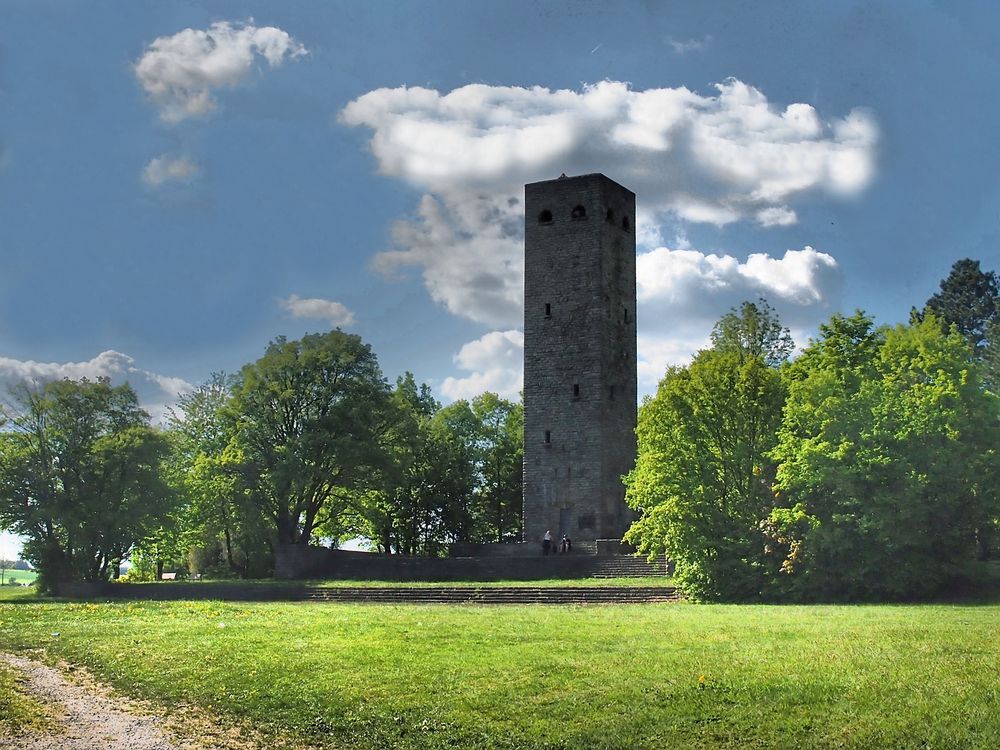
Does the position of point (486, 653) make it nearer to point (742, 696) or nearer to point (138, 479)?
point (742, 696)

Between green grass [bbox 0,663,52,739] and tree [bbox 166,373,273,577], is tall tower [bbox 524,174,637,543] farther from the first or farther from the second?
green grass [bbox 0,663,52,739]

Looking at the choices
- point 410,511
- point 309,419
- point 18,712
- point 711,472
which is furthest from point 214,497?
point 18,712

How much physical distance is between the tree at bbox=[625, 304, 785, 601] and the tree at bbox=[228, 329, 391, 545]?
19195mm

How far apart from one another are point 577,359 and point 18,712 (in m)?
43.7

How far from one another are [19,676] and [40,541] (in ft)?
94.7

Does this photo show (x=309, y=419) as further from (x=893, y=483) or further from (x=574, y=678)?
(x=574, y=678)

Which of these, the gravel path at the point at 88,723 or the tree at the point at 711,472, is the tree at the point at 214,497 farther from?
the gravel path at the point at 88,723

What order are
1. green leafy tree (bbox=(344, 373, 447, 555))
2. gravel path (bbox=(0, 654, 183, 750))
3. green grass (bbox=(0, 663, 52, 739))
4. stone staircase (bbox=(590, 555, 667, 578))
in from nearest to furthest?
gravel path (bbox=(0, 654, 183, 750)) → green grass (bbox=(0, 663, 52, 739)) → stone staircase (bbox=(590, 555, 667, 578)) → green leafy tree (bbox=(344, 373, 447, 555))

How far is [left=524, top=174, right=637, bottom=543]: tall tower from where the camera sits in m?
54.0

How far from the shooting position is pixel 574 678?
13.7m

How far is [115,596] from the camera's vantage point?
38.0 metres

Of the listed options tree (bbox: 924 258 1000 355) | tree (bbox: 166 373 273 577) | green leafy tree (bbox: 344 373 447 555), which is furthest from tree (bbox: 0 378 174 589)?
tree (bbox: 924 258 1000 355)

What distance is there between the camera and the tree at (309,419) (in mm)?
50312

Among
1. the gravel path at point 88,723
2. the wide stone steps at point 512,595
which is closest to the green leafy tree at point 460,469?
the wide stone steps at point 512,595
